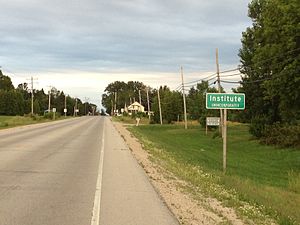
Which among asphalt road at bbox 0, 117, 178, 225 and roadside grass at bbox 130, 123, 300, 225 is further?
roadside grass at bbox 130, 123, 300, 225

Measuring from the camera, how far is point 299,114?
36062 millimetres

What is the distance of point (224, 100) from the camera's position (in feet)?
58.7

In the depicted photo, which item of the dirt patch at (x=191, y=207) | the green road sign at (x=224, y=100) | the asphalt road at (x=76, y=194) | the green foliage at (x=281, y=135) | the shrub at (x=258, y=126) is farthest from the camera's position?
the shrub at (x=258, y=126)

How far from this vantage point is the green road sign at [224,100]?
58.7 feet

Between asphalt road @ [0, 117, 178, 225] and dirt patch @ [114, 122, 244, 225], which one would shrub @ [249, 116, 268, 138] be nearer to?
asphalt road @ [0, 117, 178, 225]

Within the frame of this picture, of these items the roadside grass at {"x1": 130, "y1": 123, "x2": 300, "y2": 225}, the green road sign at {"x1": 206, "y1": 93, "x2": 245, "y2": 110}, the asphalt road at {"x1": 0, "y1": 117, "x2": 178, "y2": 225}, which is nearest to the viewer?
the asphalt road at {"x1": 0, "y1": 117, "x2": 178, "y2": 225}

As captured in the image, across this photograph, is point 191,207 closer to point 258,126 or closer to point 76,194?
point 76,194

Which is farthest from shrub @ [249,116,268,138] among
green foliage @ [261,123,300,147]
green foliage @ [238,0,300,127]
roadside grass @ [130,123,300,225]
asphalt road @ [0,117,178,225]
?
asphalt road @ [0,117,178,225]

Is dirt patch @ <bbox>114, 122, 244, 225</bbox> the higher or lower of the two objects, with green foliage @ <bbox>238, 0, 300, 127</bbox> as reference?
lower

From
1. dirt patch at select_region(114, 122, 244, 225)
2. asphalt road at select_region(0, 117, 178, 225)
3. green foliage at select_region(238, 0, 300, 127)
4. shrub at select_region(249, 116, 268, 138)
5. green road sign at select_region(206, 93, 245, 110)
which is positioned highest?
green foliage at select_region(238, 0, 300, 127)

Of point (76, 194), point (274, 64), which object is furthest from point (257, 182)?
point (274, 64)

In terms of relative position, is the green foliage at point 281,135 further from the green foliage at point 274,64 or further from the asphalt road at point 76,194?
the asphalt road at point 76,194

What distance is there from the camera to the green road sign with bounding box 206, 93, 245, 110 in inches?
704

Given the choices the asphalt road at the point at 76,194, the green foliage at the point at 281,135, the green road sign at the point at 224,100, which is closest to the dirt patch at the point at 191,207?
the asphalt road at the point at 76,194
